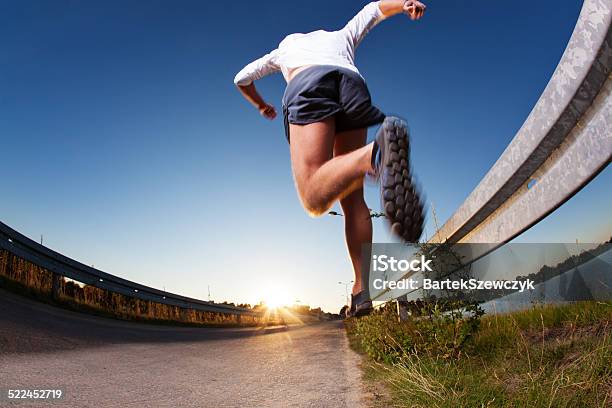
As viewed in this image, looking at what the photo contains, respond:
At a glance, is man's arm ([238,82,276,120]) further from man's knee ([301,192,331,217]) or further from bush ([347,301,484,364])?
bush ([347,301,484,364])

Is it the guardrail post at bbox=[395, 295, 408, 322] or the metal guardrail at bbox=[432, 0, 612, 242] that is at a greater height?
the metal guardrail at bbox=[432, 0, 612, 242]

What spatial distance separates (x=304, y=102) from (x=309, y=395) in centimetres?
209

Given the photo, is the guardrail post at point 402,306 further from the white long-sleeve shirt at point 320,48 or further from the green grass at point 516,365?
the white long-sleeve shirt at point 320,48

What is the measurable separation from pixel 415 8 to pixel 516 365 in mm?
2312

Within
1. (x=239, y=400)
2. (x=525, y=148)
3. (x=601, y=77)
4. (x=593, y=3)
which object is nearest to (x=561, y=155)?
(x=525, y=148)

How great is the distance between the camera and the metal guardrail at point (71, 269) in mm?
7508

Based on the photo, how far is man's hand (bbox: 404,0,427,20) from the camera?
2570 millimetres

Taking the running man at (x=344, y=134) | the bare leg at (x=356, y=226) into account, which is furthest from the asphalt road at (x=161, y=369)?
the running man at (x=344, y=134)

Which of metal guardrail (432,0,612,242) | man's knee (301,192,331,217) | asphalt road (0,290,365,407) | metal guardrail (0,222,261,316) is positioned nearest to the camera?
metal guardrail (432,0,612,242)

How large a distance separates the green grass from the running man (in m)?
0.70

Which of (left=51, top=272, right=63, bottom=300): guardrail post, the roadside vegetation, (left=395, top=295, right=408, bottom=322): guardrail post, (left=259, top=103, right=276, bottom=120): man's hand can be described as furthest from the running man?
(left=51, top=272, right=63, bottom=300): guardrail post

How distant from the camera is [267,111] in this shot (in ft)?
11.6

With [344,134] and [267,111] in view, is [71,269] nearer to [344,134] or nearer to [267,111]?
[267,111]

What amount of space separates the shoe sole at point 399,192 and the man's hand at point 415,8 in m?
0.93
